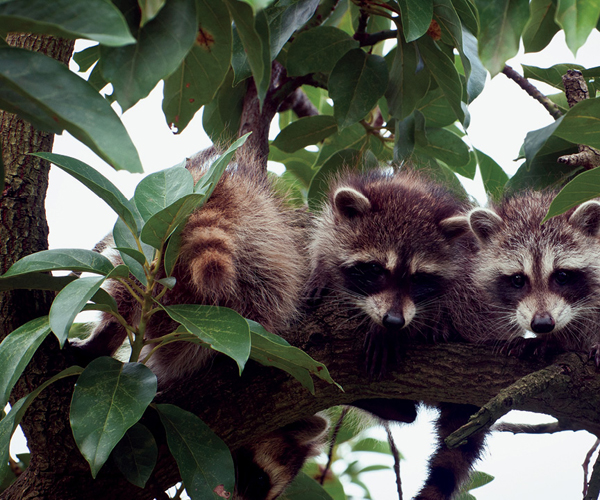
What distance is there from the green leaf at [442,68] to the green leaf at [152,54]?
1.22 meters

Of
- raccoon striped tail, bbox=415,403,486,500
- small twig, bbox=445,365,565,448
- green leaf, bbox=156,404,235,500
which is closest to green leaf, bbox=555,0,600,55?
small twig, bbox=445,365,565,448

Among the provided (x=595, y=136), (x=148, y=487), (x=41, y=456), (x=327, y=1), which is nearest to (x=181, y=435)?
(x=148, y=487)

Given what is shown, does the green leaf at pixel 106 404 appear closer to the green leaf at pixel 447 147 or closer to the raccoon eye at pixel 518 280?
the raccoon eye at pixel 518 280

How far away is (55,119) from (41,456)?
121 centimetres

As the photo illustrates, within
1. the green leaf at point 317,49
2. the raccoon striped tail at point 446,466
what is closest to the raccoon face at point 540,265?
the raccoon striped tail at point 446,466

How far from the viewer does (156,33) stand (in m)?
1.27

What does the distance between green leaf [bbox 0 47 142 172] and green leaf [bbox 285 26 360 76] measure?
1.46 m

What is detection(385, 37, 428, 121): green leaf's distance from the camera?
2.37 m

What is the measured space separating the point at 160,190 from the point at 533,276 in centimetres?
182

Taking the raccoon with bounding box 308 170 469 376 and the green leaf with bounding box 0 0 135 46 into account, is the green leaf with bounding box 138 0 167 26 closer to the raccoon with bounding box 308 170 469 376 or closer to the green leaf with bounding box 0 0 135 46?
the green leaf with bounding box 0 0 135 46

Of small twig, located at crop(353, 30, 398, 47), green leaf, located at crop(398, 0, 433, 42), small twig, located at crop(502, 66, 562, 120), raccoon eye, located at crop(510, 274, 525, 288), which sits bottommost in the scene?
raccoon eye, located at crop(510, 274, 525, 288)

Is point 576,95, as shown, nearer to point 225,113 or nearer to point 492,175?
point 492,175

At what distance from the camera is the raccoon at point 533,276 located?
2.55 m

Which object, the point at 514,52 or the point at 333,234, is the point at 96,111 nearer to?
the point at 514,52
